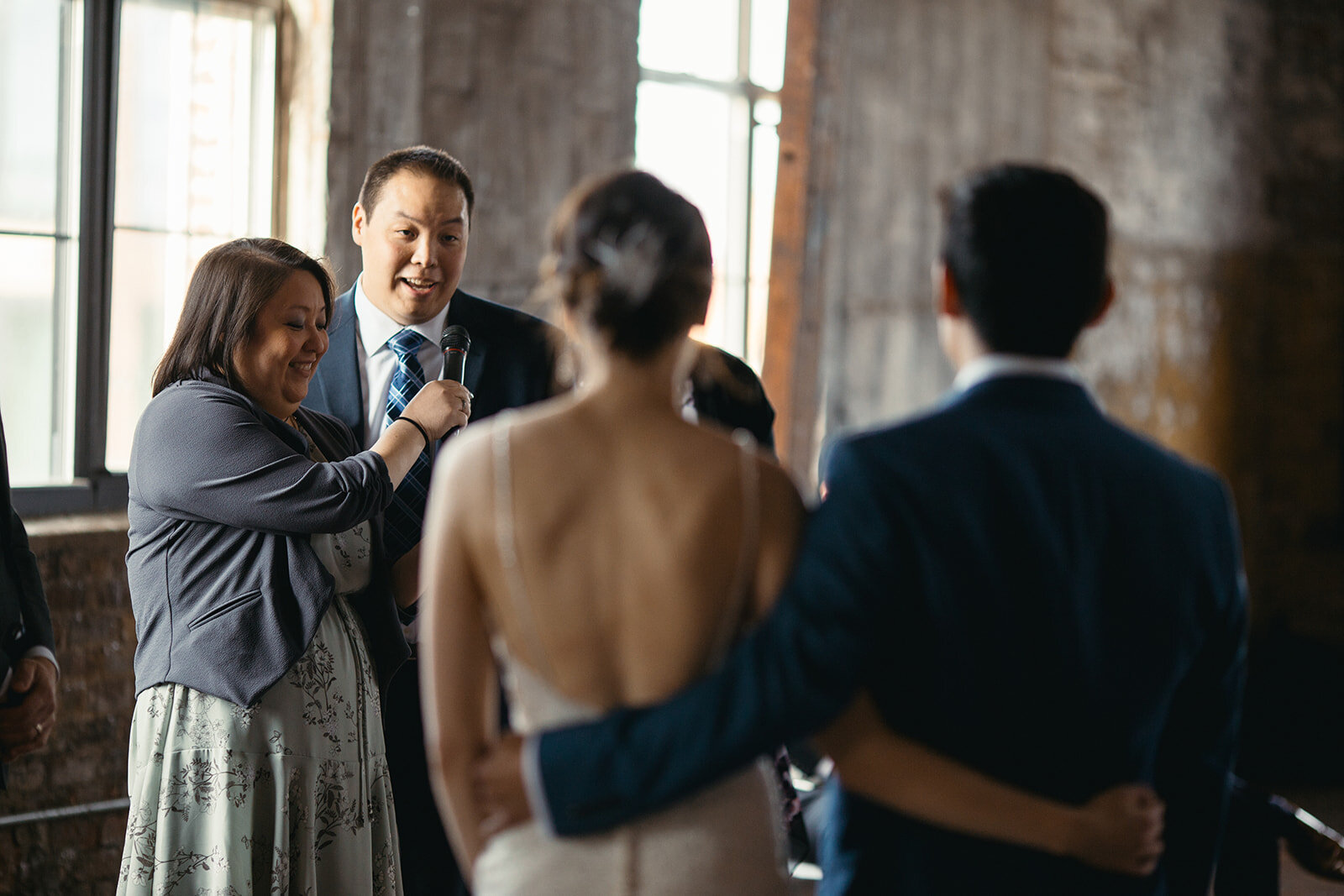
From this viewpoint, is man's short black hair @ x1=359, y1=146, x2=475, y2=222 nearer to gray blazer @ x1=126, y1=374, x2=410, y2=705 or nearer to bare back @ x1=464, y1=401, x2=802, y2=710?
gray blazer @ x1=126, y1=374, x2=410, y2=705

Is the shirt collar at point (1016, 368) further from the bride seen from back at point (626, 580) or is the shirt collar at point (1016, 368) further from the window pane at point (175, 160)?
the window pane at point (175, 160)

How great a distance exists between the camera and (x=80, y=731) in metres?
3.56

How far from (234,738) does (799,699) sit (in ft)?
4.42

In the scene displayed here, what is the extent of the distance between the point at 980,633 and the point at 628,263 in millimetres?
546

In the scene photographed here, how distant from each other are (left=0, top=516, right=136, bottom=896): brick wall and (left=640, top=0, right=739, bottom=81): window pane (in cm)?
321

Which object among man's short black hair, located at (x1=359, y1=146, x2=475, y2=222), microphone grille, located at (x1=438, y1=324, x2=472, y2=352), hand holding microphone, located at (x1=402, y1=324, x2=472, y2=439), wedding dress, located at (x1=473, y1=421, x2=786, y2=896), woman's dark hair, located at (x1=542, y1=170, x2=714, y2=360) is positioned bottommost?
wedding dress, located at (x1=473, y1=421, x2=786, y2=896)

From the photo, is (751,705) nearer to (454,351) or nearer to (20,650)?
(454,351)

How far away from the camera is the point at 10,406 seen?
362 cm

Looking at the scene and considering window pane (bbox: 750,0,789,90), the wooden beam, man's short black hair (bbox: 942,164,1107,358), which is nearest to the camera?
man's short black hair (bbox: 942,164,1107,358)

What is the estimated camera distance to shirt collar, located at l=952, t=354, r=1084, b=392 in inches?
54.7

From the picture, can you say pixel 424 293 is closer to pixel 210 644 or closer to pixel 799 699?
pixel 210 644

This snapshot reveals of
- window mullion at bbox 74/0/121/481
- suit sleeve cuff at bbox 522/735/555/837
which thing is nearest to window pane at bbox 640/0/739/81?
window mullion at bbox 74/0/121/481

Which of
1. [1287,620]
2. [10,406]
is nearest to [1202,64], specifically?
[1287,620]

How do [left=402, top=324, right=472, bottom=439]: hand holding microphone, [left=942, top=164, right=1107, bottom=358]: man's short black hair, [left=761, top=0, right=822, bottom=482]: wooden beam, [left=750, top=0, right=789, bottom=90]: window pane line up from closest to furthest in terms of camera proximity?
[left=942, top=164, right=1107, bottom=358]: man's short black hair
[left=402, top=324, right=472, bottom=439]: hand holding microphone
[left=761, top=0, right=822, bottom=482]: wooden beam
[left=750, top=0, right=789, bottom=90]: window pane
